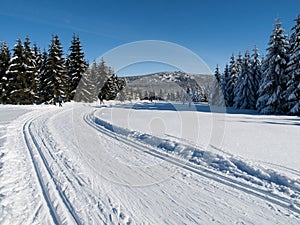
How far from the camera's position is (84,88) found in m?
35.1

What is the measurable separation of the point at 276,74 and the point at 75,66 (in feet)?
105

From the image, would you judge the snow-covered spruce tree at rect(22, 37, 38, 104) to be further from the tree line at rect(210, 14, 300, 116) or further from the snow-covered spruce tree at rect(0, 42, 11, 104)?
the tree line at rect(210, 14, 300, 116)

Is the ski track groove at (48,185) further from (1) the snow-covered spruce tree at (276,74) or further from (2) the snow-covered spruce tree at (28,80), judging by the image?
(2) the snow-covered spruce tree at (28,80)

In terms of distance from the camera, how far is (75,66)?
116 ft

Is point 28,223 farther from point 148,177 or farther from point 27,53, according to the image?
point 27,53

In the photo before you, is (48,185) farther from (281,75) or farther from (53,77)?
(53,77)

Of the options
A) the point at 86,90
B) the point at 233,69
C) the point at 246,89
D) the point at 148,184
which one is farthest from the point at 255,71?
the point at 148,184

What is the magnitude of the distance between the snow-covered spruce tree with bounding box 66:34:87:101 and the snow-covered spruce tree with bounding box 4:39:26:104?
28.2 feet

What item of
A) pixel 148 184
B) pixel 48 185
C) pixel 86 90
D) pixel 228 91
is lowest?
pixel 148 184

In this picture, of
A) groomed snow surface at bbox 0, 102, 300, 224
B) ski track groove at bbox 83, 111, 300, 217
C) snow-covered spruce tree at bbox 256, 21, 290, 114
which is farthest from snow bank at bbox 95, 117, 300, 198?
snow-covered spruce tree at bbox 256, 21, 290, 114

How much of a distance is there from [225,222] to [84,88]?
35565mm

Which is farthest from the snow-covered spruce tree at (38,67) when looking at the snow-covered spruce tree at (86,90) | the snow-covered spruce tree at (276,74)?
the snow-covered spruce tree at (276,74)

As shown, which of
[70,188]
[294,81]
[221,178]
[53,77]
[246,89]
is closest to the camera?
[70,188]

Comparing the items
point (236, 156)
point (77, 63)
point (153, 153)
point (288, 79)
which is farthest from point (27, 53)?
point (288, 79)
